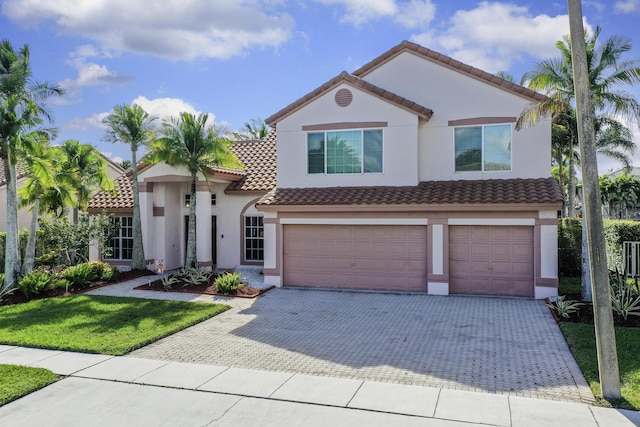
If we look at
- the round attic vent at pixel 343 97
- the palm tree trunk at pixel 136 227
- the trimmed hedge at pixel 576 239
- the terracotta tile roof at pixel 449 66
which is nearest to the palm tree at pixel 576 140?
the trimmed hedge at pixel 576 239

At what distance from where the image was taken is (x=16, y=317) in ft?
41.1

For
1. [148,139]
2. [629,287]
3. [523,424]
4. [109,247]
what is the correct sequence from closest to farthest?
1. [523,424]
2. [629,287]
3. [148,139]
4. [109,247]

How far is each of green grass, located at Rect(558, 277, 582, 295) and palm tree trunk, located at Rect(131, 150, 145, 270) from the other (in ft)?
49.4

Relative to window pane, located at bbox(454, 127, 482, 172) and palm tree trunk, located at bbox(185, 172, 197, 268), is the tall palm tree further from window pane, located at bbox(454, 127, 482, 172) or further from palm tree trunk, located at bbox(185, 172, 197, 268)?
palm tree trunk, located at bbox(185, 172, 197, 268)

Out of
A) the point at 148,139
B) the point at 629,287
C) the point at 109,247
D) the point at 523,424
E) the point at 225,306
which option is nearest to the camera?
the point at 523,424

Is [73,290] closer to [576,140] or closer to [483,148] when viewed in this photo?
[483,148]

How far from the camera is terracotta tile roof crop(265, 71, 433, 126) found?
1589cm

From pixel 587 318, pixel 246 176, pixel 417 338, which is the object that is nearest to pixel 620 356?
pixel 587 318

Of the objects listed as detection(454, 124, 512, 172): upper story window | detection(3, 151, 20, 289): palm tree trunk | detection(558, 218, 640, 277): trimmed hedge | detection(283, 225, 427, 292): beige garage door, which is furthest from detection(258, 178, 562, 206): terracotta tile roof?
detection(3, 151, 20, 289): palm tree trunk

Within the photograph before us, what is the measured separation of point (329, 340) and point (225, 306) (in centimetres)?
430

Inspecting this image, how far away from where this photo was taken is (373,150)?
16.5 metres

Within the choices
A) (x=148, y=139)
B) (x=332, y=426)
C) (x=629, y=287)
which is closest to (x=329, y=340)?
(x=332, y=426)

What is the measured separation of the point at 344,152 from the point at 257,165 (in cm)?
565

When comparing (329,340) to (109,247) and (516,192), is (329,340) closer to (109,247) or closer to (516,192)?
(516,192)
